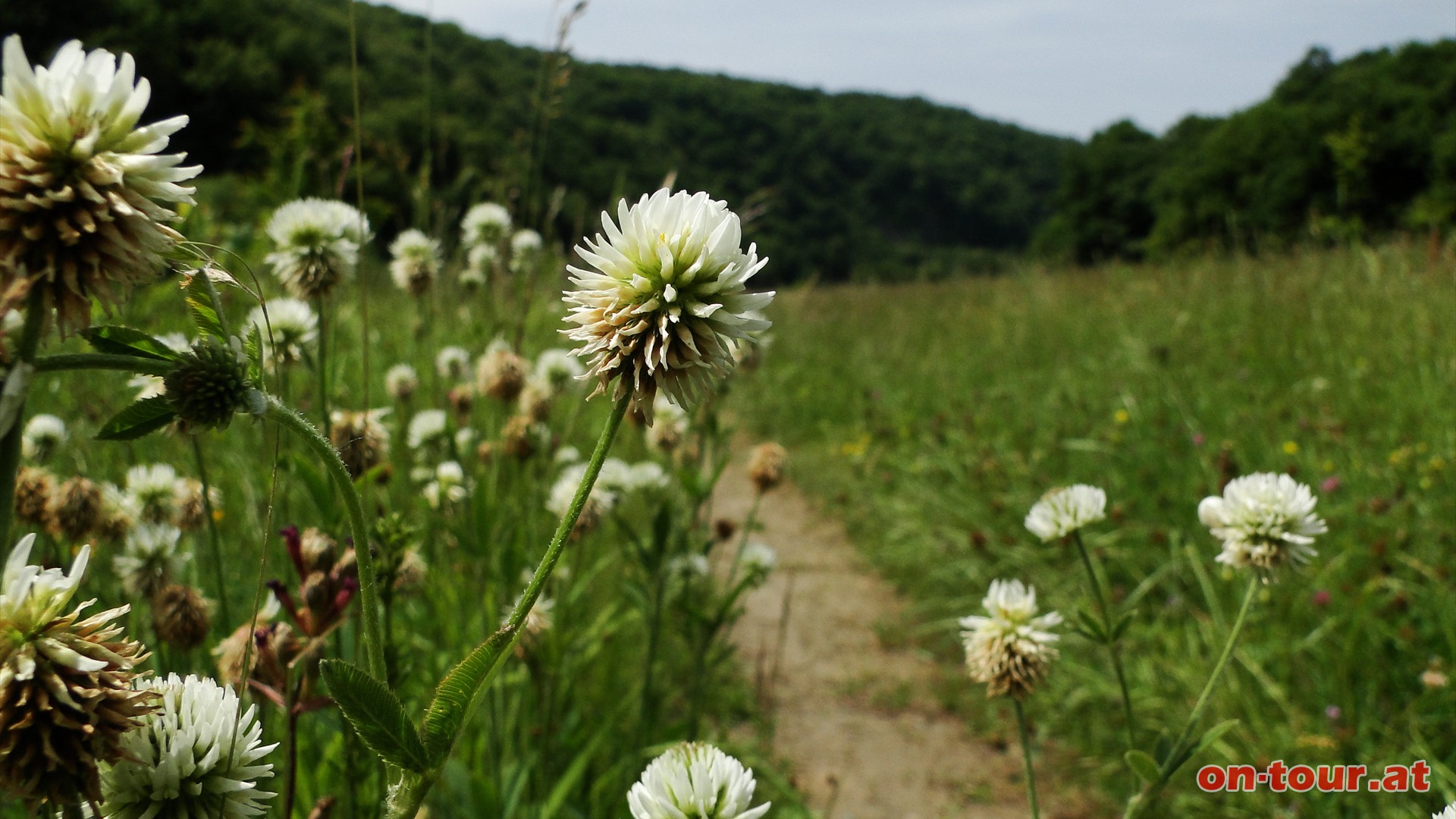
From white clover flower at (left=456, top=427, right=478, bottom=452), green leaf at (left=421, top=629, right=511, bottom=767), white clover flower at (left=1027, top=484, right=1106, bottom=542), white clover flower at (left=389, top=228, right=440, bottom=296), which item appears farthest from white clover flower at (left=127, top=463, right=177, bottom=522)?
white clover flower at (left=1027, top=484, right=1106, bottom=542)

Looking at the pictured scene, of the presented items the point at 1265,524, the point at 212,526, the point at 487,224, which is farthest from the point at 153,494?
the point at 1265,524

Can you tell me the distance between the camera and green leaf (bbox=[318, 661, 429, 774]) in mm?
623

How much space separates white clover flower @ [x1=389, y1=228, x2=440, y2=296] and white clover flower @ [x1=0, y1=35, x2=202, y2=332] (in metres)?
1.90

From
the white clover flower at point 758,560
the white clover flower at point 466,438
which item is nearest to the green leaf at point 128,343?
the white clover flower at point 466,438

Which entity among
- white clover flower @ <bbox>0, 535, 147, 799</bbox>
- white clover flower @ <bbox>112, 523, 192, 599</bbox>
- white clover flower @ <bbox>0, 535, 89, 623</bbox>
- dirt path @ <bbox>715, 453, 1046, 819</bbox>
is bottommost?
dirt path @ <bbox>715, 453, 1046, 819</bbox>

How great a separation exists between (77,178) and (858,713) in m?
3.40

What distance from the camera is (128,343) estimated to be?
2.05 feet

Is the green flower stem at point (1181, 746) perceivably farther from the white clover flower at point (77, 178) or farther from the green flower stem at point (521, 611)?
the white clover flower at point (77, 178)

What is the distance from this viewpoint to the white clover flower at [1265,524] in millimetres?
1336

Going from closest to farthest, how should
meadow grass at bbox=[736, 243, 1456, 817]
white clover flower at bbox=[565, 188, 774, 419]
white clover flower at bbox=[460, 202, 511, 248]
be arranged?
white clover flower at bbox=[565, 188, 774, 419] → meadow grass at bbox=[736, 243, 1456, 817] → white clover flower at bbox=[460, 202, 511, 248]

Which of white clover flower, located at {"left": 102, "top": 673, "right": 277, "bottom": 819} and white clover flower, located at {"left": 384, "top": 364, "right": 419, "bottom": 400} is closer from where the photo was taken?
white clover flower, located at {"left": 102, "top": 673, "right": 277, "bottom": 819}

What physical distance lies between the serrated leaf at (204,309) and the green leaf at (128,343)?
41 mm

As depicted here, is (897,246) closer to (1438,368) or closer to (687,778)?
(1438,368)

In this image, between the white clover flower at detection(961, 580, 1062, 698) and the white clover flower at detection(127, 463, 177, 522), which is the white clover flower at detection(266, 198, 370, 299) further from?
the white clover flower at detection(961, 580, 1062, 698)
